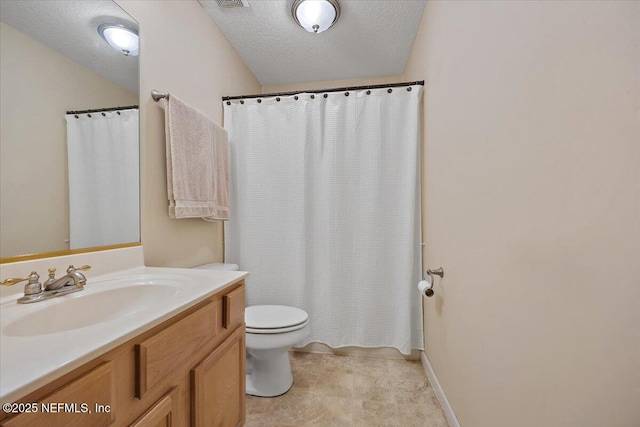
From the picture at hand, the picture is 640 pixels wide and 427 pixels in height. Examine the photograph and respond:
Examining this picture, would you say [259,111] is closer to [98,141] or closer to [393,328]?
[98,141]

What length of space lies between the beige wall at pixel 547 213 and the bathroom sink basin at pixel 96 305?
39.2 inches

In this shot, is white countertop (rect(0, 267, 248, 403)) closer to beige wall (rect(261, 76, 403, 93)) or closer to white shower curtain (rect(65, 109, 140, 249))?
white shower curtain (rect(65, 109, 140, 249))

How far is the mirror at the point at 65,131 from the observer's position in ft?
2.45

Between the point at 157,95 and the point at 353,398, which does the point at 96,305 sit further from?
the point at 353,398

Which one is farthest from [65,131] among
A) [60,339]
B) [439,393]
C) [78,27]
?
[439,393]

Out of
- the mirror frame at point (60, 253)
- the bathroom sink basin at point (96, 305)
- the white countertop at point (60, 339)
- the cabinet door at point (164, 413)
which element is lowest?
the cabinet door at point (164, 413)

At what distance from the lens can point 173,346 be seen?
0.68 metres

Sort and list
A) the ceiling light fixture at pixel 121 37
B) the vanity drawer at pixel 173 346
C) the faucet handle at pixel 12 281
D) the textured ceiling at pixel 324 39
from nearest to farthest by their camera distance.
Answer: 1. the vanity drawer at pixel 173 346
2. the faucet handle at pixel 12 281
3. the ceiling light fixture at pixel 121 37
4. the textured ceiling at pixel 324 39

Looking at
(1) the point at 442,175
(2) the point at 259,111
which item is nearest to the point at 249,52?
(2) the point at 259,111

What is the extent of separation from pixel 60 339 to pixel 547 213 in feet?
3.54

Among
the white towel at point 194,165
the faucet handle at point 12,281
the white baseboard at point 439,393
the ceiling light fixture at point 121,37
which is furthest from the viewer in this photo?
the white towel at point 194,165

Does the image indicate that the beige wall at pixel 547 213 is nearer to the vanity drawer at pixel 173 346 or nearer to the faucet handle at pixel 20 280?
the vanity drawer at pixel 173 346

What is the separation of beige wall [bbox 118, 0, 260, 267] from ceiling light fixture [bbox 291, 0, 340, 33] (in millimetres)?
645

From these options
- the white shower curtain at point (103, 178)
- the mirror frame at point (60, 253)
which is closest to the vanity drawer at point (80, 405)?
the mirror frame at point (60, 253)
